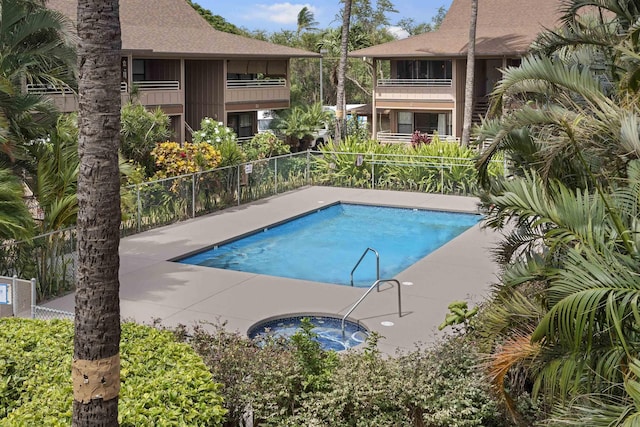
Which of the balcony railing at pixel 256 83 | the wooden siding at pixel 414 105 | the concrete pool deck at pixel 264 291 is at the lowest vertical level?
the concrete pool deck at pixel 264 291

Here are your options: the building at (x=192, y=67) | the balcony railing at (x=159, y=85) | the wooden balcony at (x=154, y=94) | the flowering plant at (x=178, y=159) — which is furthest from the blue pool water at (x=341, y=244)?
the balcony railing at (x=159, y=85)

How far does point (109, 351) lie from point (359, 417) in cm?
327

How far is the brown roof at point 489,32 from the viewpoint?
35316 mm

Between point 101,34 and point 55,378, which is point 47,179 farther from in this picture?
point 101,34

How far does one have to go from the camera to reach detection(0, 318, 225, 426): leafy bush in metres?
6.61

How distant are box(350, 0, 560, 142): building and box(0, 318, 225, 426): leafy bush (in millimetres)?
29613

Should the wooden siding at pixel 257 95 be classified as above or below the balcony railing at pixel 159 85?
below

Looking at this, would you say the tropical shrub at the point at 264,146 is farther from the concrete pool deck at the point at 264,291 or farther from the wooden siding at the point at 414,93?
the wooden siding at the point at 414,93

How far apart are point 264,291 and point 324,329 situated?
2040 millimetres

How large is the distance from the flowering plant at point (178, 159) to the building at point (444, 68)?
676 inches

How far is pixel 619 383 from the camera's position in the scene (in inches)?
231

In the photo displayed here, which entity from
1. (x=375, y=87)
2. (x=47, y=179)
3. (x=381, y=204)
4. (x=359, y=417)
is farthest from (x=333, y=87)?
(x=359, y=417)

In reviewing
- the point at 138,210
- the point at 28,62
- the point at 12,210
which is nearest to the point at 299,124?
the point at 138,210

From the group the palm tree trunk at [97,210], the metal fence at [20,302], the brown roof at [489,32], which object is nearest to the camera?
the palm tree trunk at [97,210]
